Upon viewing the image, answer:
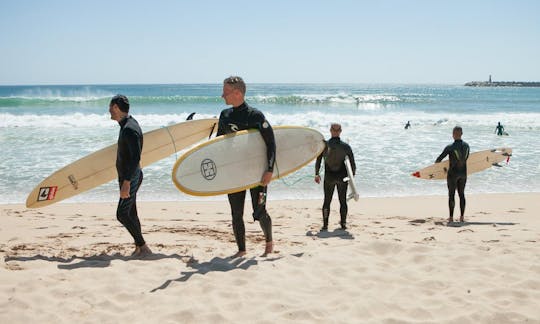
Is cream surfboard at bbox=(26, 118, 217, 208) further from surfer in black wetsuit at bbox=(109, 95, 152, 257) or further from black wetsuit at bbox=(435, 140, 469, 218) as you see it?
black wetsuit at bbox=(435, 140, 469, 218)

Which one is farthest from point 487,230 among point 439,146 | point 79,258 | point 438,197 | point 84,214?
point 439,146

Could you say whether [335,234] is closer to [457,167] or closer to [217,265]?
[217,265]

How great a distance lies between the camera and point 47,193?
17.3ft

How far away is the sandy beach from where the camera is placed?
10.1ft

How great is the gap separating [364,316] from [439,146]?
13.1 metres

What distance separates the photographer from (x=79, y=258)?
4.37 m

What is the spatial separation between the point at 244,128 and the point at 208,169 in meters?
0.52

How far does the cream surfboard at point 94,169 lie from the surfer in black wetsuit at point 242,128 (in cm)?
180

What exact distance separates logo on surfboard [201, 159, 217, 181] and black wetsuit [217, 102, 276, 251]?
269 millimetres

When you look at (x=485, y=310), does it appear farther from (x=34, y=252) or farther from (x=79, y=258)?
(x=34, y=252)

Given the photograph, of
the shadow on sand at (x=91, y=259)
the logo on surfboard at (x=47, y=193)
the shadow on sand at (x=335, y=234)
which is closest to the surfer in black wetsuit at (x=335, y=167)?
the shadow on sand at (x=335, y=234)

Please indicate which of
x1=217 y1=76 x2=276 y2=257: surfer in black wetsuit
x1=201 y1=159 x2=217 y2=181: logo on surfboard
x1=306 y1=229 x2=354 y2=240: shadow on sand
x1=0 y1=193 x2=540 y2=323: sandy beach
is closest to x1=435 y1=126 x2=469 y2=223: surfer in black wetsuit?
x1=0 y1=193 x2=540 y2=323: sandy beach

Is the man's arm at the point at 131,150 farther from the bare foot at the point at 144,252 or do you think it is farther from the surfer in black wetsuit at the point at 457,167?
the surfer in black wetsuit at the point at 457,167

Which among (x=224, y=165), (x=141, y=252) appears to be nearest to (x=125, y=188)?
(x=141, y=252)
